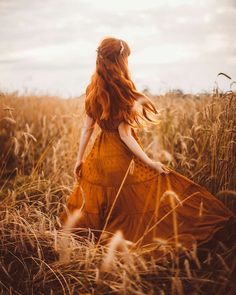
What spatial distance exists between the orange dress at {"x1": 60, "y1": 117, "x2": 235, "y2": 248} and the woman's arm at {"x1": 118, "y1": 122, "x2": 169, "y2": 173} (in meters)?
0.05

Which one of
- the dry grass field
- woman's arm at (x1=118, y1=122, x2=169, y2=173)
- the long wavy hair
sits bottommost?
the dry grass field

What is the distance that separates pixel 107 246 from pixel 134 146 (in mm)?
637

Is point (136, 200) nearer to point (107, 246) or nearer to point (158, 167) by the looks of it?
point (158, 167)

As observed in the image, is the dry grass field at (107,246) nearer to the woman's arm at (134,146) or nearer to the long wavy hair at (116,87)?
the woman's arm at (134,146)

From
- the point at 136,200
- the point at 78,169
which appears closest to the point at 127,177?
the point at 136,200

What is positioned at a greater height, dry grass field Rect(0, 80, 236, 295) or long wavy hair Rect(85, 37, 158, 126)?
long wavy hair Rect(85, 37, 158, 126)

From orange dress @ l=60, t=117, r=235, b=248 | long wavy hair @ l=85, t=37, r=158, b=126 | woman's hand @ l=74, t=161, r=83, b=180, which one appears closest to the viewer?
orange dress @ l=60, t=117, r=235, b=248

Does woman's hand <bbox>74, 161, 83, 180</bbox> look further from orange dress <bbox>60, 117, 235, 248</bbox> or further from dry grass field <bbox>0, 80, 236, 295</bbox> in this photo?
dry grass field <bbox>0, 80, 236, 295</bbox>

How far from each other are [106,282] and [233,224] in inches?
35.6

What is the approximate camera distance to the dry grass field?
1632 millimetres

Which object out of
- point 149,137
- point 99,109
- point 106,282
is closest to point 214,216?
point 106,282

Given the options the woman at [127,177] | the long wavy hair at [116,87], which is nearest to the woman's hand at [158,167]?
the woman at [127,177]

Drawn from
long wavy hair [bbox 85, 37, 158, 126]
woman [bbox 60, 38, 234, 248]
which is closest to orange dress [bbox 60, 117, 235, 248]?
woman [bbox 60, 38, 234, 248]

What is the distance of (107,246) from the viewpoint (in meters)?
2.11
